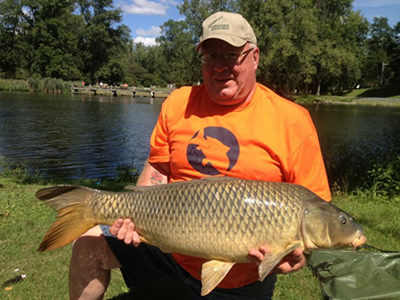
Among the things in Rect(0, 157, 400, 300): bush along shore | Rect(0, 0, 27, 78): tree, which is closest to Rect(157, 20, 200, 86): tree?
Rect(0, 0, 27, 78): tree

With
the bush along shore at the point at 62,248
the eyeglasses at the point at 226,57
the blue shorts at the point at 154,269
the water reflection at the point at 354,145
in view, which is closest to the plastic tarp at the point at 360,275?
the bush along shore at the point at 62,248

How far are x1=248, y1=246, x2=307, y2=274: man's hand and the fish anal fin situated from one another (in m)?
0.94

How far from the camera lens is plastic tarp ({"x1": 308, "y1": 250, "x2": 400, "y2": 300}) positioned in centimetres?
265

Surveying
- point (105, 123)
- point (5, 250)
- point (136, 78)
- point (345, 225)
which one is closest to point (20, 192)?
point (5, 250)

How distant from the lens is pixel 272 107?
225 centimetres

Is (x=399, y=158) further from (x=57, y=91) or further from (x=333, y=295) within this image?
(x=57, y=91)

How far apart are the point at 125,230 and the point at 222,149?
0.72 meters

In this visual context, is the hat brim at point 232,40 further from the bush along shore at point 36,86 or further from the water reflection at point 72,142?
the bush along shore at point 36,86

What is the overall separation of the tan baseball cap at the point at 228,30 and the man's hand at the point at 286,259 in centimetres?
116

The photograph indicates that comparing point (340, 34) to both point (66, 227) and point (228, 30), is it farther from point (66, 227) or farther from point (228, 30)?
point (66, 227)

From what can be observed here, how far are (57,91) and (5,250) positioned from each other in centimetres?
4654

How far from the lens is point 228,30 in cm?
219

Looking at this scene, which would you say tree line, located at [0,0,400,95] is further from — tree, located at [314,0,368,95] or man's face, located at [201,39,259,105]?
man's face, located at [201,39,259,105]

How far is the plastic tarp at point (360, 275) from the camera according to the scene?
8.71 feet
